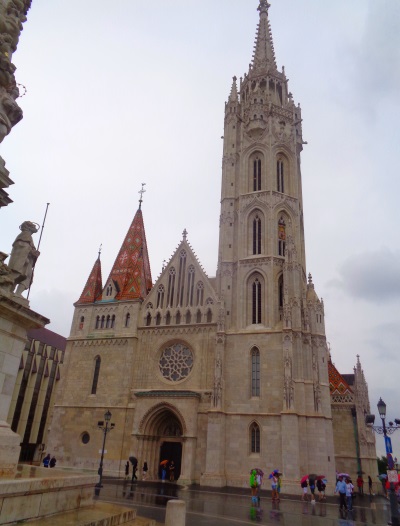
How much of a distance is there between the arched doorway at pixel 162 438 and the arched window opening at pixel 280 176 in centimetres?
1807

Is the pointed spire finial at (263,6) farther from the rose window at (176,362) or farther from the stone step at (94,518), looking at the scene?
the stone step at (94,518)

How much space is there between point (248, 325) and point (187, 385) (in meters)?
5.49

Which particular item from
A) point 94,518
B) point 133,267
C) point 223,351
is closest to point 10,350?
point 94,518

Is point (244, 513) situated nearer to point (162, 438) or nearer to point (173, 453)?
point (173, 453)

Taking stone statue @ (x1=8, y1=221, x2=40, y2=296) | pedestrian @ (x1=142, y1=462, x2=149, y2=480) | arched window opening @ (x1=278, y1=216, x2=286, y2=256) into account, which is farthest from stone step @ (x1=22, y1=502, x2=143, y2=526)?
arched window opening @ (x1=278, y1=216, x2=286, y2=256)

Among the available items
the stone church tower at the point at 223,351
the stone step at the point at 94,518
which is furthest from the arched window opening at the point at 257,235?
the stone step at the point at 94,518

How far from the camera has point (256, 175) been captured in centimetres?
3284

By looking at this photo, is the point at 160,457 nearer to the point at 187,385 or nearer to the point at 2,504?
the point at 187,385

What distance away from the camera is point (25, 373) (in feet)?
136

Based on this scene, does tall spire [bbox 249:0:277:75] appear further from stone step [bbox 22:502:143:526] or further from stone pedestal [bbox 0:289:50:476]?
stone step [bbox 22:502:143:526]

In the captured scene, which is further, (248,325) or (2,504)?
(248,325)

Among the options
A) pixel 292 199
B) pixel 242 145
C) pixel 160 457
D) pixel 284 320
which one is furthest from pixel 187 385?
pixel 242 145

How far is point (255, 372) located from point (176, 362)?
5.31 m

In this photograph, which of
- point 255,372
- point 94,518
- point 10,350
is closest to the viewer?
point 94,518
